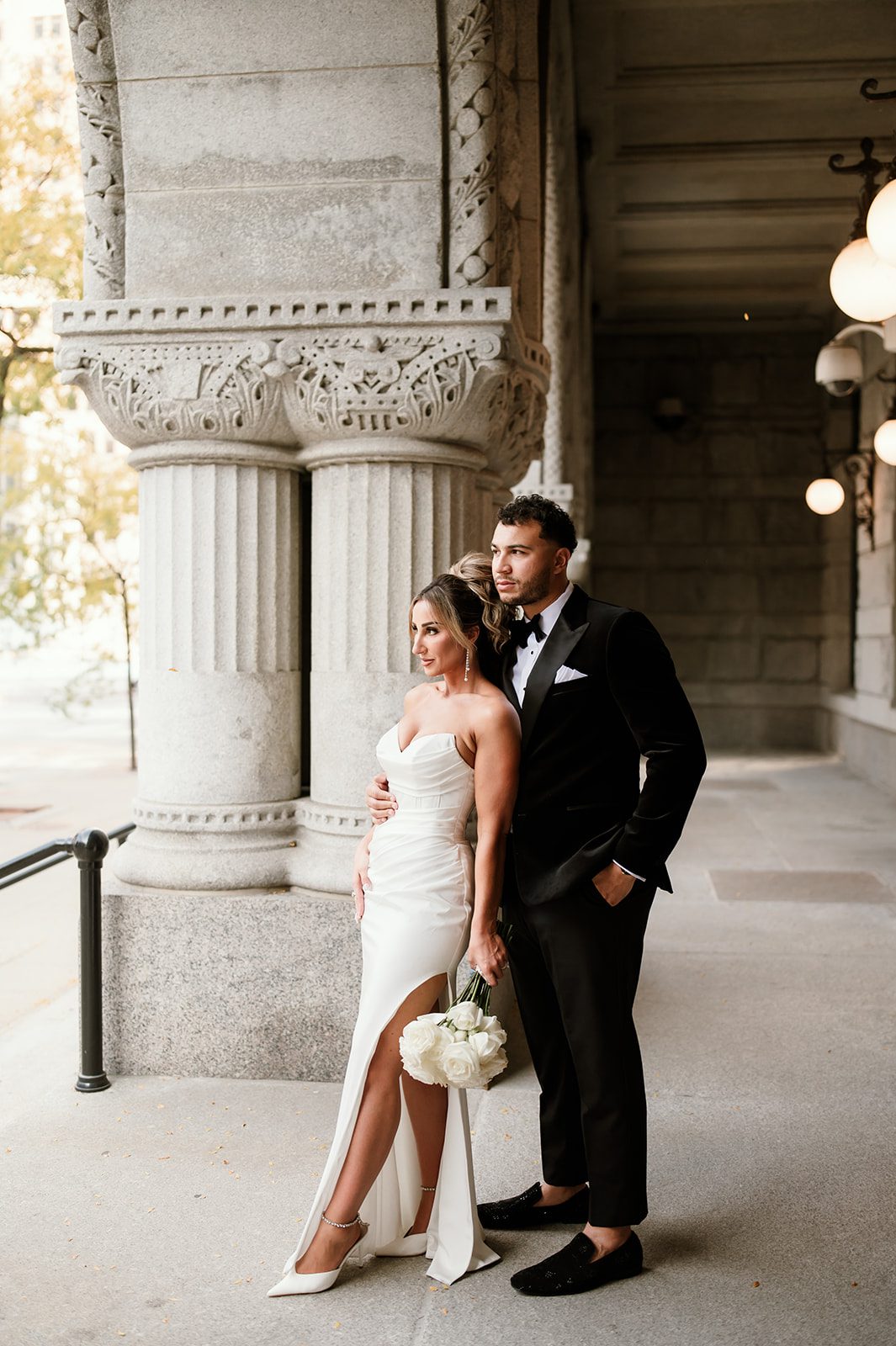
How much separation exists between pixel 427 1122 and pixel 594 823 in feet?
2.97

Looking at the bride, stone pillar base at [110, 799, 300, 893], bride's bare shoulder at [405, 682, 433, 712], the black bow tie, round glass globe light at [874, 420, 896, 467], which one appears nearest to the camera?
the bride

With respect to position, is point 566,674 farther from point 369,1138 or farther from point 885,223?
point 885,223

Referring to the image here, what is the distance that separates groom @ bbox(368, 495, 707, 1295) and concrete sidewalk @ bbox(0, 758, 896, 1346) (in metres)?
0.25

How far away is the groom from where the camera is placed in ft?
10.0

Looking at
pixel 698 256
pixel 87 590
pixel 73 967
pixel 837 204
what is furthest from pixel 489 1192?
pixel 87 590

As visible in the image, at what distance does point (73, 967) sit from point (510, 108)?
4823mm

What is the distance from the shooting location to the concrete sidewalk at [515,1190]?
2955 millimetres

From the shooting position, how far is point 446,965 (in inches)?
128

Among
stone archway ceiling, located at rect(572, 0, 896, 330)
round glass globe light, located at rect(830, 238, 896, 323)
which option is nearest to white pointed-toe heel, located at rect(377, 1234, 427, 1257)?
round glass globe light, located at rect(830, 238, 896, 323)

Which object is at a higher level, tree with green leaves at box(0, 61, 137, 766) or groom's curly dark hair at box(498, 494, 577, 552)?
tree with green leaves at box(0, 61, 137, 766)

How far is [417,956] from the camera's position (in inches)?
127

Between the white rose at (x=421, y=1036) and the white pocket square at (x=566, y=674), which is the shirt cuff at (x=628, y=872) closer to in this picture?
the white pocket square at (x=566, y=674)

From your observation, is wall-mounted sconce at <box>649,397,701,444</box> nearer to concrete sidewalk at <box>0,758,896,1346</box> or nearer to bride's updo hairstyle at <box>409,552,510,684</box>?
concrete sidewalk at <box>0,758,896,1346</box>

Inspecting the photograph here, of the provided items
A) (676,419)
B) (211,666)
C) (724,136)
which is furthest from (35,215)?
(211,666)
